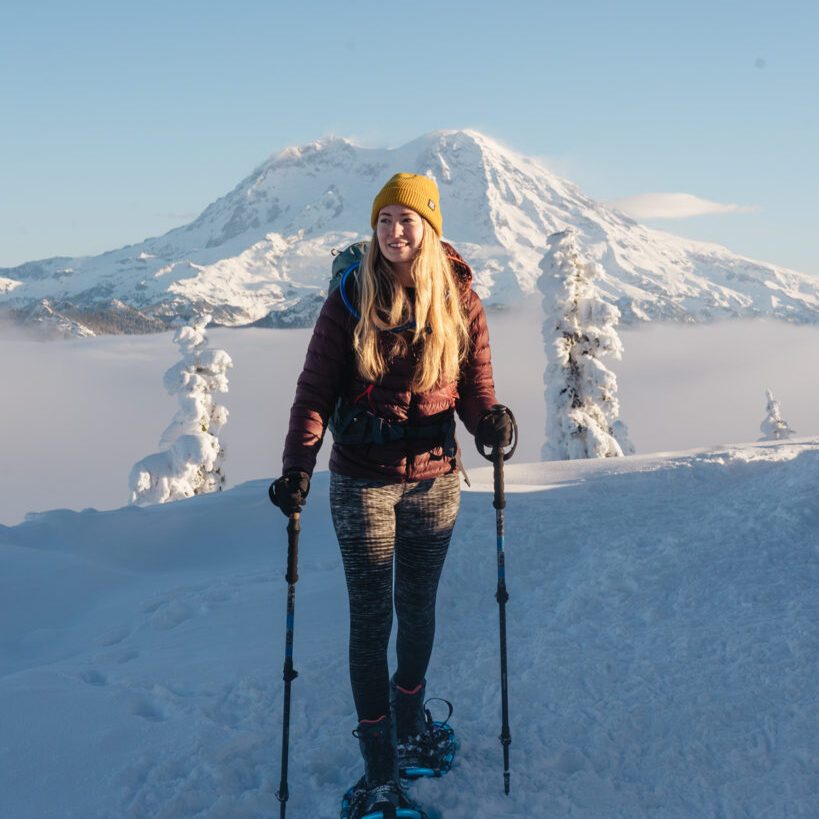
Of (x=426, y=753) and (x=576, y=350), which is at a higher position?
(x=576, y=350)

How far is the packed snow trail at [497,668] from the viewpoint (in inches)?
135

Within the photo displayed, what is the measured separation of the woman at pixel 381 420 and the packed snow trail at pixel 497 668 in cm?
65

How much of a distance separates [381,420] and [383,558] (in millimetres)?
646

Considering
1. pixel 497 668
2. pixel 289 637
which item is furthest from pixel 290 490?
pixel 497 668

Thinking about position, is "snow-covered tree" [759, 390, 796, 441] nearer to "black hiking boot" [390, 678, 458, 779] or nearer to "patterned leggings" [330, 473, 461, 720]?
"black hiking boot" [390, 678, 458, 779]

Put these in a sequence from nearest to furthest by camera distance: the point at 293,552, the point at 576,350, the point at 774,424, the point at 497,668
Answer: the point at 293,552 < the point at 497,668 < the point at 576,350 < the point at 774,424

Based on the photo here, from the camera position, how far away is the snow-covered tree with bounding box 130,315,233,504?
27.4m

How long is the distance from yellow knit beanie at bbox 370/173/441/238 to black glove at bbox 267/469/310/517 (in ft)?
3.97

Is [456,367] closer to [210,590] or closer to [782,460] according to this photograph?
[210,590]

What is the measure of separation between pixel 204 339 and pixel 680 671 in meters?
26.6

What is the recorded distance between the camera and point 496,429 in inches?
139

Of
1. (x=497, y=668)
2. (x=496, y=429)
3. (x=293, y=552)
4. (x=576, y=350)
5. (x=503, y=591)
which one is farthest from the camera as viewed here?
(x=576, y=350)

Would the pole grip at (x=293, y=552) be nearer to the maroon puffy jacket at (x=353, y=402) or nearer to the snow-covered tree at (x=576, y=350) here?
the maroon puffy jacket at (x=353, y=402)

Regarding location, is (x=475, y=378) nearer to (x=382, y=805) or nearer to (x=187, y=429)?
(x=382, y=805)
